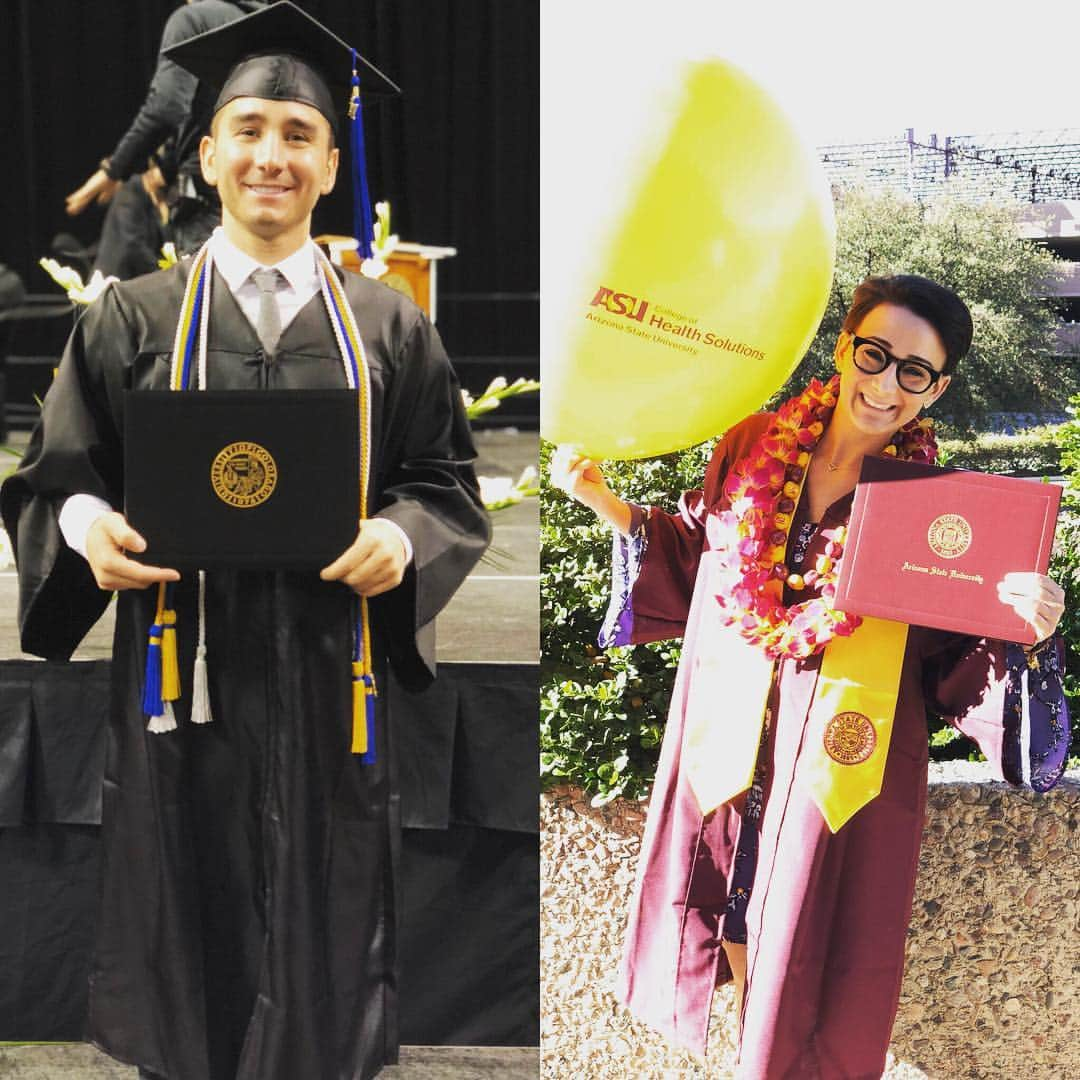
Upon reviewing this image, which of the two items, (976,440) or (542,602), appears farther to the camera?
(542,602)

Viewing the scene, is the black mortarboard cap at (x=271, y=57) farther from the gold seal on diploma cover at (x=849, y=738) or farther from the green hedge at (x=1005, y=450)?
the green hedge at (x=1005, y=450)

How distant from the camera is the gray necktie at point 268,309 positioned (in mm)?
2098

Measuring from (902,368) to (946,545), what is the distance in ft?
0.92

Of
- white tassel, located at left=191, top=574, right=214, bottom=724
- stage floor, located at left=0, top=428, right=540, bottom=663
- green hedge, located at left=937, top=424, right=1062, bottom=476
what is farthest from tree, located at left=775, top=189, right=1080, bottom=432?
white tassel, located at left=191, top=574, right=214, bottom=724

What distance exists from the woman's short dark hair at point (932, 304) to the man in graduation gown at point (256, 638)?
2.29ft

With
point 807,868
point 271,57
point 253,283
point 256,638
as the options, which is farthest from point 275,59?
point 807,868

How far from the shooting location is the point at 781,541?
216cm

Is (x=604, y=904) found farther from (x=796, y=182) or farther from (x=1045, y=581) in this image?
(x=796, y=182)

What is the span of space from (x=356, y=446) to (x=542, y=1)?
96 centimetres

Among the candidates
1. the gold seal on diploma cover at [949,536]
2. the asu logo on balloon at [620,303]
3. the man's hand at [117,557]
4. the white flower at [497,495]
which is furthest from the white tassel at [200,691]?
the gold seal on diploma cover at [949,536]

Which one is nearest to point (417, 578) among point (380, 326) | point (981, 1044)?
point (380, 326)

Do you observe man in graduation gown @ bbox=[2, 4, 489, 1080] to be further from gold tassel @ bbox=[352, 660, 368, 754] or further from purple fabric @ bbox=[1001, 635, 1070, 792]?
purple fabric @ bbox=[1001, 635, 1070, 792]

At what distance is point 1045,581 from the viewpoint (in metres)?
1.96

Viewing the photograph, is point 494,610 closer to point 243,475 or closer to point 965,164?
point 243,475
